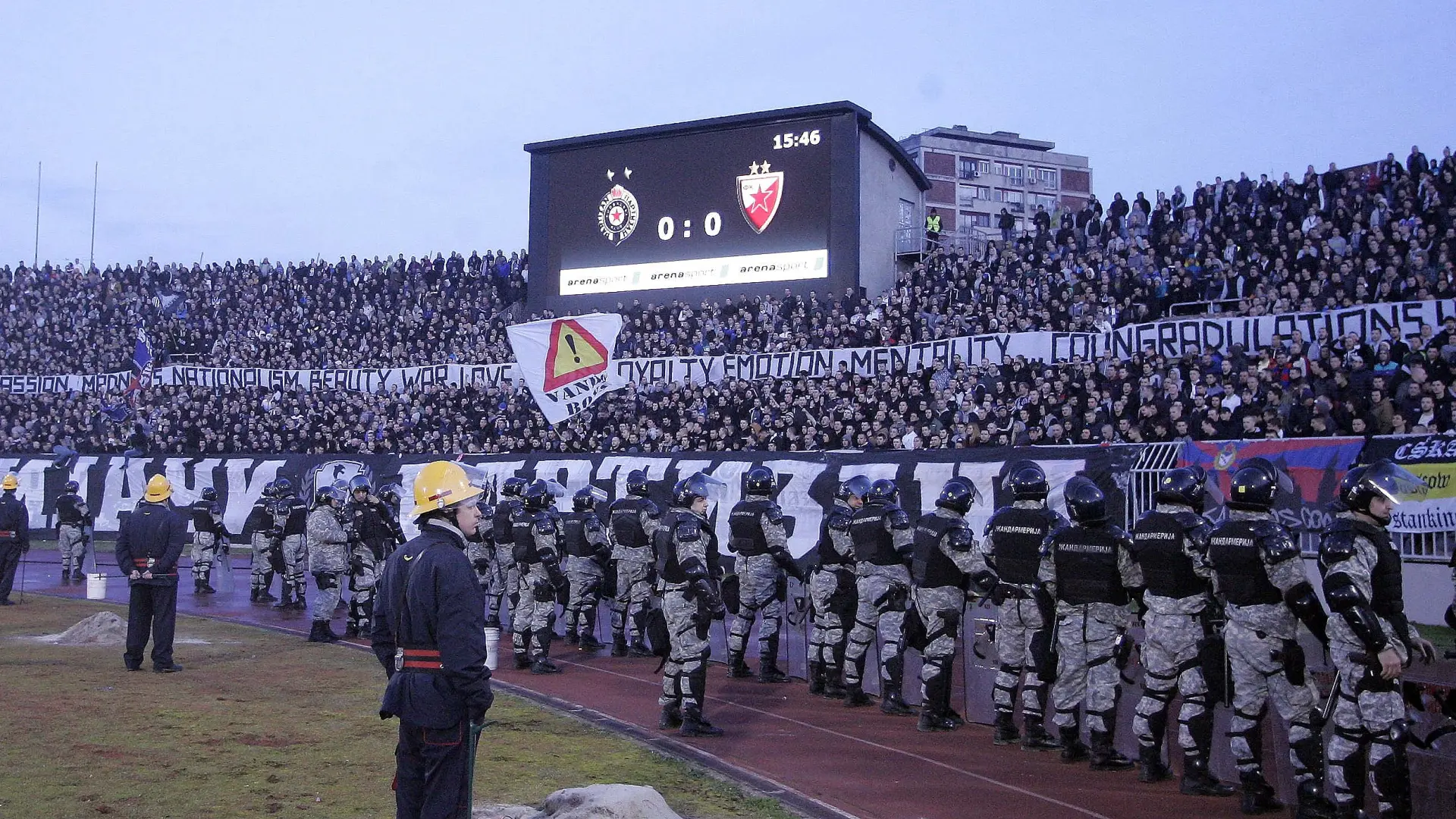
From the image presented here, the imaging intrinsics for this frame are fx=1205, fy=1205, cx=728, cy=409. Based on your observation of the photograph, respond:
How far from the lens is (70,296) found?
4144 cm

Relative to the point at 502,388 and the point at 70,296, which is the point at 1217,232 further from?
the point at 70,296

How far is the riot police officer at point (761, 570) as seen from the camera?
1266 centimetres

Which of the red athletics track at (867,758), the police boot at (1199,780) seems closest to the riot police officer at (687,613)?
the red athletics track at (867,758)

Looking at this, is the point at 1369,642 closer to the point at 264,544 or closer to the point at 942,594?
the point at 942,594

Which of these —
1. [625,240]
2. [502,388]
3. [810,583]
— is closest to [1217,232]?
[810,583]

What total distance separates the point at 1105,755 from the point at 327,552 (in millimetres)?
11441

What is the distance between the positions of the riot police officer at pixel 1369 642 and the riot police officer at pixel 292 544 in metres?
16.9

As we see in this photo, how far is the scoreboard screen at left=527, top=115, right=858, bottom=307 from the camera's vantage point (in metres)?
28.2

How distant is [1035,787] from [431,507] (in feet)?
16.8

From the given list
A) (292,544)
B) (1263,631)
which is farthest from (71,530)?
(1263,631)

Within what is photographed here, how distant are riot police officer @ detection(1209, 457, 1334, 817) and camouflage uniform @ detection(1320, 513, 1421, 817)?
0.26m

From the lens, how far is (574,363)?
2547 centimetres

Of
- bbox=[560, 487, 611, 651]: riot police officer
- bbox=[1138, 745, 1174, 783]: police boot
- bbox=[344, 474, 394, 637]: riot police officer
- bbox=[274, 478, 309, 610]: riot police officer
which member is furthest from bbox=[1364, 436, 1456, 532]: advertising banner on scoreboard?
bbox=[274, 478, 309, 610]: riot police officer

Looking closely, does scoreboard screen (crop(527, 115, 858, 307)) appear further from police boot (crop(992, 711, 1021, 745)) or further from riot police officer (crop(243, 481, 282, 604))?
police boot (crop(992, 711, 1021, 745))
